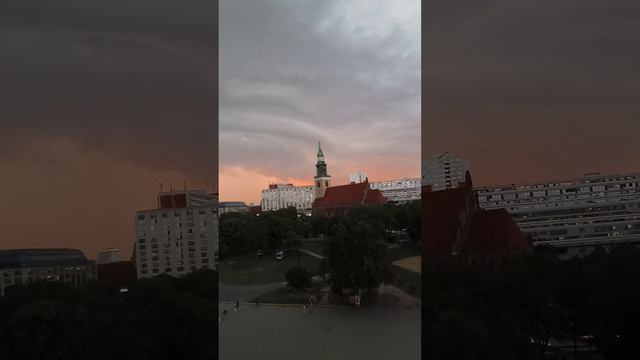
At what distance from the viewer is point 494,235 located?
10875mm

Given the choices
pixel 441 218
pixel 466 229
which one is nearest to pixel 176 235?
pixel 466 229

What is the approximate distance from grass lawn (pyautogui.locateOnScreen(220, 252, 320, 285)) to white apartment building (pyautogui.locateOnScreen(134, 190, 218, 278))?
677cm

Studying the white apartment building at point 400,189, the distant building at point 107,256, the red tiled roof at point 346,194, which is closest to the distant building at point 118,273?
the distant building at point 107,256

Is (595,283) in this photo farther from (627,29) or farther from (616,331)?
(627,29)

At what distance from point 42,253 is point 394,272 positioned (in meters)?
9.81

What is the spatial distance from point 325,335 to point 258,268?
4255mm

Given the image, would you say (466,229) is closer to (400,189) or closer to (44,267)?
(44,267)

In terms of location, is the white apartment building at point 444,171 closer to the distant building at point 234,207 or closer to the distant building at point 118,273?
the distant building at point 118,273

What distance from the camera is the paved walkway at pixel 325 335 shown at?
13.7 m

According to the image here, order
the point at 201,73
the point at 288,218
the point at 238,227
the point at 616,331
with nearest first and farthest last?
1. the point at 616,331
2. the point at 201,73
3. the point at 238,227
4. the point at 288,218

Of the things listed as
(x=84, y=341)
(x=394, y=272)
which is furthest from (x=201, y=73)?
(x=394, y=272)

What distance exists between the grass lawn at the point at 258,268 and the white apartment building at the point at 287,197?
6.22 m

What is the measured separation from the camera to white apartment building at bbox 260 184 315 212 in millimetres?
25969

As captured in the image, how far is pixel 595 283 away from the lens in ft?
25.1
